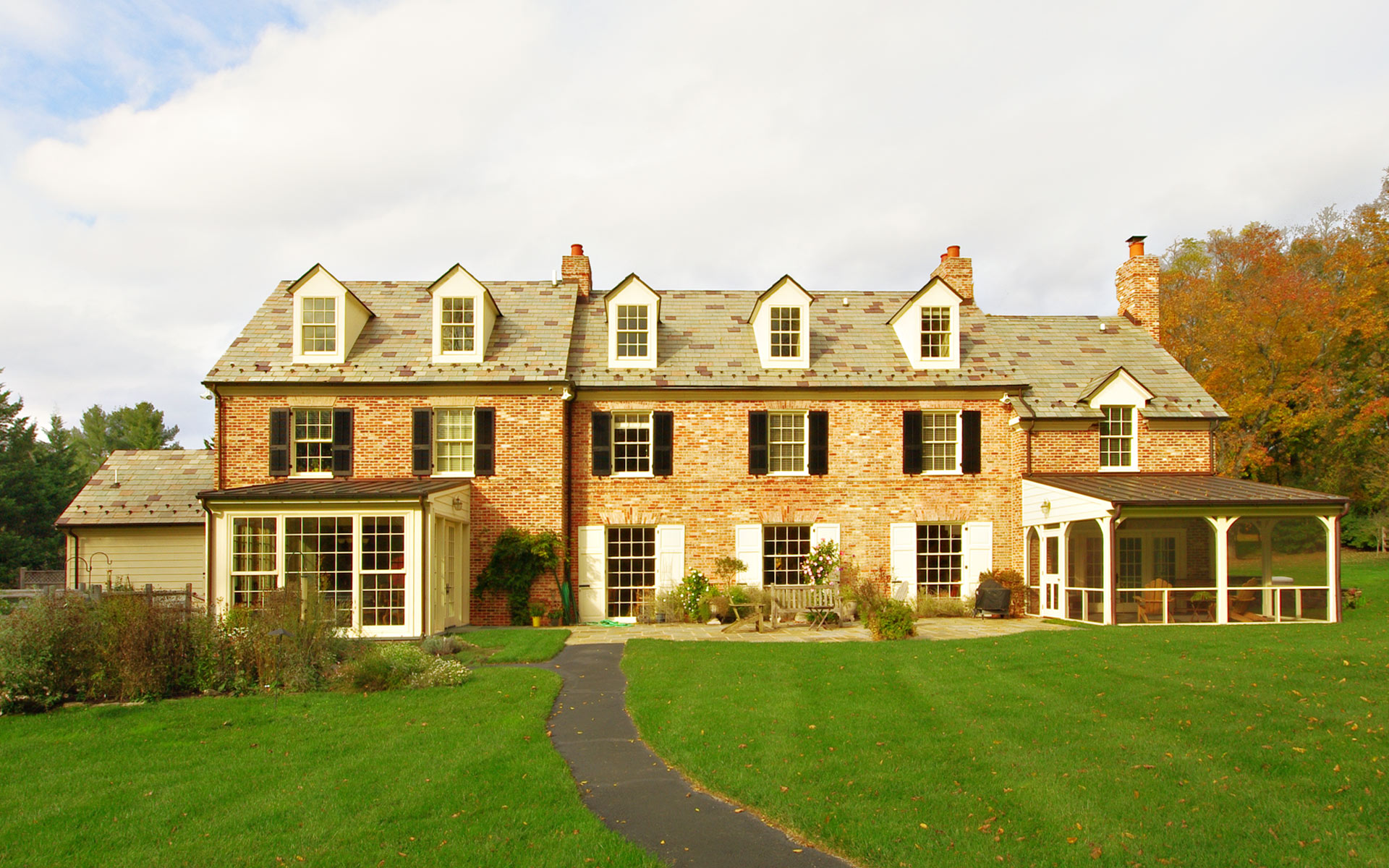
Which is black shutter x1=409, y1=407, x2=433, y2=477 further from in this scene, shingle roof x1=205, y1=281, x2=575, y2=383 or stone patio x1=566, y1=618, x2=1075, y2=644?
stone patio x1=566, y1=618, x2=1075, y2=644

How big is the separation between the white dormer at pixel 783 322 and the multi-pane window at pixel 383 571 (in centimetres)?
956

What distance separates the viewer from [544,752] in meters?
9.19

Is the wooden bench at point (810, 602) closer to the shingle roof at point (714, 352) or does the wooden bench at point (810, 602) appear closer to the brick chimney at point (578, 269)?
the shingle roof at point (714, 352)

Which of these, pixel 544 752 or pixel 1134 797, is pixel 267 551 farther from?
pixel 1134 797

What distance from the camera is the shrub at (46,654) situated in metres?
11.2

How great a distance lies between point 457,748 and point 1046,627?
527 inches

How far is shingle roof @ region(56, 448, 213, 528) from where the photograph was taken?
21.9 meters

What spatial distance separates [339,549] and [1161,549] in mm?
18258

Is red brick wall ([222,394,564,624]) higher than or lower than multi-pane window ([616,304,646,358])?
lower

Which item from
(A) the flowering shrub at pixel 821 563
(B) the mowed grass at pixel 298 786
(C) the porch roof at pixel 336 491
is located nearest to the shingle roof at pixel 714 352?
(C) the porch roof at pixel 336 491

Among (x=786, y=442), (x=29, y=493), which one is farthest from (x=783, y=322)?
(x=29, y=493)

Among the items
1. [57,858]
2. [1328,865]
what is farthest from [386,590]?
[1328,865]

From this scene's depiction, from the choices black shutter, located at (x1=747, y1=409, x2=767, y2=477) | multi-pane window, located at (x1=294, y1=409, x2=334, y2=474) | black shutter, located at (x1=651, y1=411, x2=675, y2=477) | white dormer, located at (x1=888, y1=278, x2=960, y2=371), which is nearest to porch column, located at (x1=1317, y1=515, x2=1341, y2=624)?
white dormer, located at (x1=888, y1=278, x2=960, y2=371)

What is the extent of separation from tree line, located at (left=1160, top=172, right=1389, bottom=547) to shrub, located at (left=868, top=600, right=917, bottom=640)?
23.2 metres
